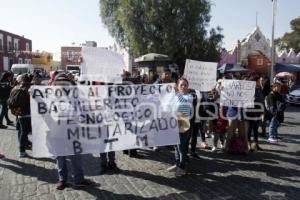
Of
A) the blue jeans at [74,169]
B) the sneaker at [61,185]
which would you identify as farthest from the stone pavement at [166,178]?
the blue jeans at [74,169]

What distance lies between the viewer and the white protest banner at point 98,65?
824 centimetres

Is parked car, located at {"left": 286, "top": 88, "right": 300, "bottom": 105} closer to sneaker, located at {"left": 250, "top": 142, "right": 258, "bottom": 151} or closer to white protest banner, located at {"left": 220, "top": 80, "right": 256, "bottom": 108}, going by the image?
sneaker, located at {"left": 250, "top": 142, "right": 258, "bottom": 151}

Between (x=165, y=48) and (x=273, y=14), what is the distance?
345 inches

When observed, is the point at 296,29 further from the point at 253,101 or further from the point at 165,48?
the point at 253,101

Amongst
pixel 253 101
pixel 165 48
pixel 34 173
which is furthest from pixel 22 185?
pixel 165 48

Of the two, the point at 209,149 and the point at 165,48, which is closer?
the point at 209,149

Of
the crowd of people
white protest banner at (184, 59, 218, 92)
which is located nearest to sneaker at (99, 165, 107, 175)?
the crowd of people

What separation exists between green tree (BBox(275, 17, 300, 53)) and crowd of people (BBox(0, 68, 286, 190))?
2378 inches

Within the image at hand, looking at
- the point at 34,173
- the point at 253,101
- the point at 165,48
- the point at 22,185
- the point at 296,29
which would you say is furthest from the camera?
the point at 296,29

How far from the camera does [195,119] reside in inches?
331

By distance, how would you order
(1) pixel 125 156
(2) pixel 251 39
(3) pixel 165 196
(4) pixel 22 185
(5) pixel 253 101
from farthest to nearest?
1. (2) pixel 251 39
2. (5) pixel 253 101
3. (1) pixel 125 156
4. (4) pixel 22 185
5. (3) pixel 165 196

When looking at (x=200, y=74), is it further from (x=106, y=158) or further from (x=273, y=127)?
(x=106, y=158)

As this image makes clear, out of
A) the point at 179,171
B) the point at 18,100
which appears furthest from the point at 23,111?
the point at 179,171

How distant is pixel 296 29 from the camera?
70188 mm
